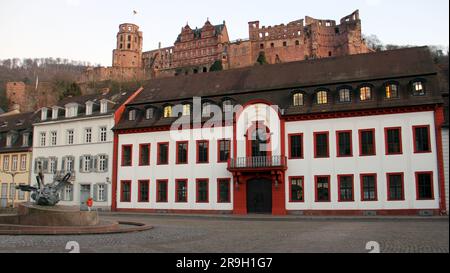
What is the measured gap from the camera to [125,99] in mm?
44625

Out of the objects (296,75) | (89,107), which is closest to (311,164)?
(296,75)

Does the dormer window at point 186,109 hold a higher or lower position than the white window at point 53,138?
higher

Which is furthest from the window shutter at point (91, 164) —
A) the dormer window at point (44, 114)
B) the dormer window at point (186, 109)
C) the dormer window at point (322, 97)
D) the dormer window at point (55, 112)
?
the dormer window at point (322, 97)

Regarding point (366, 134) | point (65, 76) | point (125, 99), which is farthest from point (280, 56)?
point (366, 134)

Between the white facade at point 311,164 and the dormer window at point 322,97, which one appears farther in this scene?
the dormer window at point 322,97

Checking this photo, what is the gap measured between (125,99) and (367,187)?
24082 millimetres

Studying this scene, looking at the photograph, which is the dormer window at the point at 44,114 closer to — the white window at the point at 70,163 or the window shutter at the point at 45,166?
the window shutter at the point at 45,166

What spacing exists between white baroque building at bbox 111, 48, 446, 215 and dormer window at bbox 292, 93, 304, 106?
0.09 metres

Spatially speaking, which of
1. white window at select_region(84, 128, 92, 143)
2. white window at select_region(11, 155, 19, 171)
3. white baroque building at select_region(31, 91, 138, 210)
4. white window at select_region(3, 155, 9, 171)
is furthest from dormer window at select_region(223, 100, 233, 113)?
white window at select_region(3, 155, 9, 171)

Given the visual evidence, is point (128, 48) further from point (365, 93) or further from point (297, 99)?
point (365, 93)

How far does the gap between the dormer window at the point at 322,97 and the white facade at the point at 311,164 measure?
170 cm

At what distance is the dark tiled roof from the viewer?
50.2 metres

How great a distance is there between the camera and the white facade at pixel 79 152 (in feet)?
140

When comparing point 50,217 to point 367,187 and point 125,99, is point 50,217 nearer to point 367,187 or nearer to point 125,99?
point 367,187
